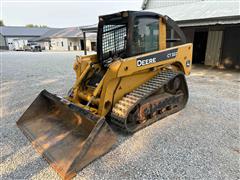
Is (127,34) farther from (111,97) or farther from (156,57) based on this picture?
(111,97)

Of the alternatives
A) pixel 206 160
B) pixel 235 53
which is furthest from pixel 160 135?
pixel 235 53

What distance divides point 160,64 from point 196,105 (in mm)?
1724

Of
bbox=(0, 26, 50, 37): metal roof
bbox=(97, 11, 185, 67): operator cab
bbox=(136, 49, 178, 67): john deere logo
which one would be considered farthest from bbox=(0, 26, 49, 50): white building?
bbox=(136, 49, 178, 67): john deere logo

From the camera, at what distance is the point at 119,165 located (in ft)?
8.16

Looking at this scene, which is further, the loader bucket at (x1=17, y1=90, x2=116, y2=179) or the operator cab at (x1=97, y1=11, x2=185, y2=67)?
the operator cab at (x1=97, y1=11, x2=185, y2=67)

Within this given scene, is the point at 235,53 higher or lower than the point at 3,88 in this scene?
higher

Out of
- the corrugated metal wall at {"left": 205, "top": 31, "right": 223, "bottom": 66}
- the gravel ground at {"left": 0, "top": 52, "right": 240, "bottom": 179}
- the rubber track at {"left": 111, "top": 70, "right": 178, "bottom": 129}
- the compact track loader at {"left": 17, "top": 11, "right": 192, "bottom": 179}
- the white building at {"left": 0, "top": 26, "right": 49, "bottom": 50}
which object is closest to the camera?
the gravel ground at {"left": 0, "top": 52, "right": 240, "bottom": 179}

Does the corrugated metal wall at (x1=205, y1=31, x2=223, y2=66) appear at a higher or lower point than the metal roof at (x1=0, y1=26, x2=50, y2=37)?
lower

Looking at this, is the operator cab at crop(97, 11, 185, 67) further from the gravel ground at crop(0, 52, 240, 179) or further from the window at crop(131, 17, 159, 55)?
the gravel ground at crop(0, 52, 240, 179)

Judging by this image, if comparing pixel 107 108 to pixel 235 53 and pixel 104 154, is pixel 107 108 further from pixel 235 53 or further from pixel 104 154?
pixel 235 53

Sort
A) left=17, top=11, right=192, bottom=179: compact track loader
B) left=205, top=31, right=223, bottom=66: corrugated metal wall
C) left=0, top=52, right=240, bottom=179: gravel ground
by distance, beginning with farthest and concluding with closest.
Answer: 1. left=205, top=31, right=223, bottom=66: corrugated metal wall
2. left=17, top=11, right=192, bottom=179: compact track loader
3. left=0, top=52, right=240, bottom=179: gravel ground

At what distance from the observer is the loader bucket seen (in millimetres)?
2367

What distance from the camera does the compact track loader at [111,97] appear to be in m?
2.56

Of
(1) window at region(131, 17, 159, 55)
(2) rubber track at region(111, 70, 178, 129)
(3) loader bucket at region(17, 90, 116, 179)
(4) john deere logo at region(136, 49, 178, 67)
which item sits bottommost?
(3) loader bucket at region(17, 90, 116, 179)
